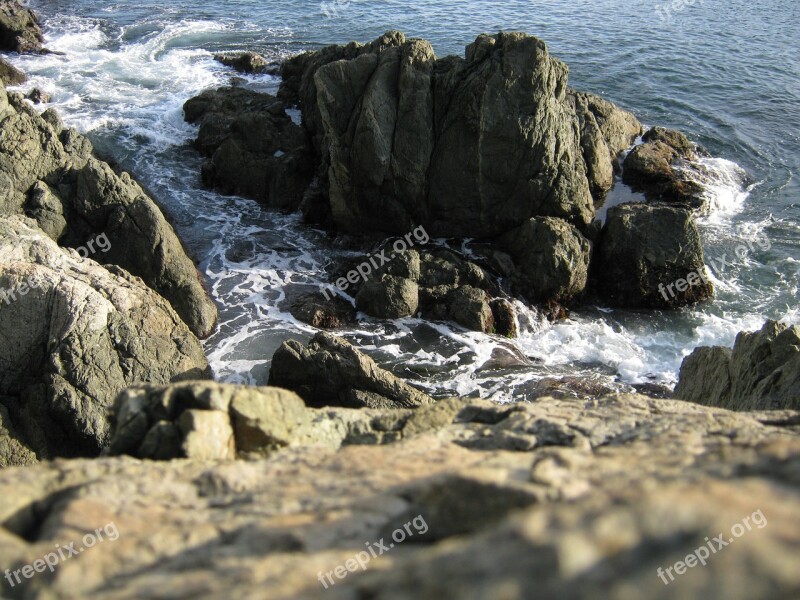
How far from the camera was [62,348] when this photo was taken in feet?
47.6

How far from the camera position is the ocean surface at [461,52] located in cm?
2106

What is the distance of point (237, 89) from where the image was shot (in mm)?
35281

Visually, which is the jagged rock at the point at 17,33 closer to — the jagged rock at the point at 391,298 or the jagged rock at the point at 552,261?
the jagged rock at the point at 391,298

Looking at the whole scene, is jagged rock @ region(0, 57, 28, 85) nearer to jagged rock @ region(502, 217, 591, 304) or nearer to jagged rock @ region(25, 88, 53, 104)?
jagged rock @ region(25, 88, 53, 104)

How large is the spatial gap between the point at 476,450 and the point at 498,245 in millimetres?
18015

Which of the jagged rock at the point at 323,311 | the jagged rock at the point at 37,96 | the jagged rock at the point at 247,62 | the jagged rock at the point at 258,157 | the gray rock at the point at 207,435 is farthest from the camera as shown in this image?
the jagged rock at the point at 247,62

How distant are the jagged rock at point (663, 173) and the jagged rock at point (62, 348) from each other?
22230 mm

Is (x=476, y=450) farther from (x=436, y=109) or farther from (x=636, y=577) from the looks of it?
(x=436, y=109)

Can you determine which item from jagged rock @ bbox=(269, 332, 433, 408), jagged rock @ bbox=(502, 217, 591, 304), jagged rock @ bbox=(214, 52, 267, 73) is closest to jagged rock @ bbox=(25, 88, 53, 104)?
jagged rock @ bbox=(214, 52, 267, 73)

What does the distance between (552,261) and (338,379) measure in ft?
32.4

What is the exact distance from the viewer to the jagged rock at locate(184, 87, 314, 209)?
2811 cm

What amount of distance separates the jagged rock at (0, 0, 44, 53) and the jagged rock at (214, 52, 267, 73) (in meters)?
12.5

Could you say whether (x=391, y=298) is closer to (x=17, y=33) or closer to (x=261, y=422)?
(x=261, y=422)

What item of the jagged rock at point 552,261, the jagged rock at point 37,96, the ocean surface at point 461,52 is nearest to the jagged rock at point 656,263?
the ocean surface at point 461,52
